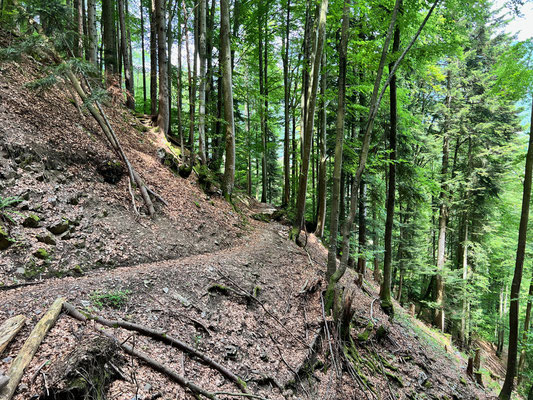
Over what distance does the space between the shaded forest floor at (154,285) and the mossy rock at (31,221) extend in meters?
0.06

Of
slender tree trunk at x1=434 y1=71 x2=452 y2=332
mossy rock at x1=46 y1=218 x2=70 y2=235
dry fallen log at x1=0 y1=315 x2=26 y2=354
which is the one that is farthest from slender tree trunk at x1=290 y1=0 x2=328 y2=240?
slender tree trunk at x1=434 y1=71 x2=452 y2=332

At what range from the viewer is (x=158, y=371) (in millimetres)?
2973

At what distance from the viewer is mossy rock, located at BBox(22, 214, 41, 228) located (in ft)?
14.9

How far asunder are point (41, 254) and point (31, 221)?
652 mm

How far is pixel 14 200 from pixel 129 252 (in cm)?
204

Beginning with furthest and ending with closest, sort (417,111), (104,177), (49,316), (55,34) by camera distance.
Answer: (417,111) < (104,177) < (55,34) < (49,316)

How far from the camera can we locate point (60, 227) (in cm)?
490

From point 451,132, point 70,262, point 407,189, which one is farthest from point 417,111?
point 70,262

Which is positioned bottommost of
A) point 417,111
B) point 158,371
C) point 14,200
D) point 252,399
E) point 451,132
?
point 252,399

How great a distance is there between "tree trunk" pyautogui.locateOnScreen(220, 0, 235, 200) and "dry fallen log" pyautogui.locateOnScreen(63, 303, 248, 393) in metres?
7.70

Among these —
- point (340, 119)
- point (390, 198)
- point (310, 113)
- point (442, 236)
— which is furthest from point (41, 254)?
point (442, 236)

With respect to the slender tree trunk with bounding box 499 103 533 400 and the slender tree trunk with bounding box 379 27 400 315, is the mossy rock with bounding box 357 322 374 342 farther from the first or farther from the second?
the slender tree trunk with bounding box 499 103 533 400

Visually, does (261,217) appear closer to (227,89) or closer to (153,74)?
(227,89)

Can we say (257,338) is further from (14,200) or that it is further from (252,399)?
(14,200)
